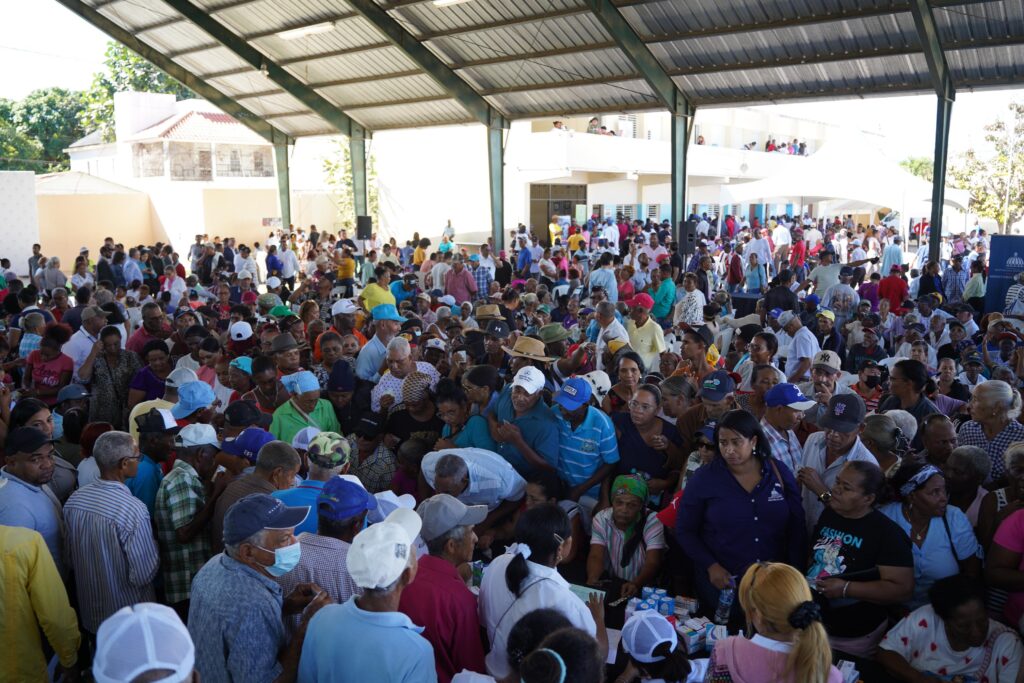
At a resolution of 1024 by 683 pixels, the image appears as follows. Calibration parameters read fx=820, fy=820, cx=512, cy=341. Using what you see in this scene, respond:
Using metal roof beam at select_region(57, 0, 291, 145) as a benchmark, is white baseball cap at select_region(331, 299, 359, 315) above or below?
below

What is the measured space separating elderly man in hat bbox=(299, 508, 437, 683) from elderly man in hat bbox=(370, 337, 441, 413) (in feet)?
9.33

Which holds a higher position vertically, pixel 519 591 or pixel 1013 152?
pixel 1013 152

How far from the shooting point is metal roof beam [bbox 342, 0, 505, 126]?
49.9ft

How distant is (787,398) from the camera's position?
414cm

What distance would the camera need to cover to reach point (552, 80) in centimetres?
1582

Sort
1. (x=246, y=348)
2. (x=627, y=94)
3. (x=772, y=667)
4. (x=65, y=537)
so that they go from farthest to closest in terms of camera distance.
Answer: (x=627, y=94), (x=246, y=348), (x=65, y=537), (x=772, y=667)

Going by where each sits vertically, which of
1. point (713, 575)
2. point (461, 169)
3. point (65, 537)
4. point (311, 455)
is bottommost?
point (713, 575)

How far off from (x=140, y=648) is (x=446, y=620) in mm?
1109

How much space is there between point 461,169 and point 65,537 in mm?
22330

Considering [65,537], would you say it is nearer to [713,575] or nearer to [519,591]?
[519,591]

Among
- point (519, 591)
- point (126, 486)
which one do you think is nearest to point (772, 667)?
point (519, 591)

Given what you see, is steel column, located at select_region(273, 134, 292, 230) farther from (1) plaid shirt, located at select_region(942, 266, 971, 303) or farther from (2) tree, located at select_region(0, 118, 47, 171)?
(2) tree, located at select_region(0, 118, 47, 171)

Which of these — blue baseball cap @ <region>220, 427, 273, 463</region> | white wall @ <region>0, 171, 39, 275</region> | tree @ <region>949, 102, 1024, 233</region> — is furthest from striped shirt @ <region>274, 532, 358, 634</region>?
tree @ <region>949, 102, 1024, 233</region>

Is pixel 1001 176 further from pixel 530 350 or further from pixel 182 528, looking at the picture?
pixel 182 528
